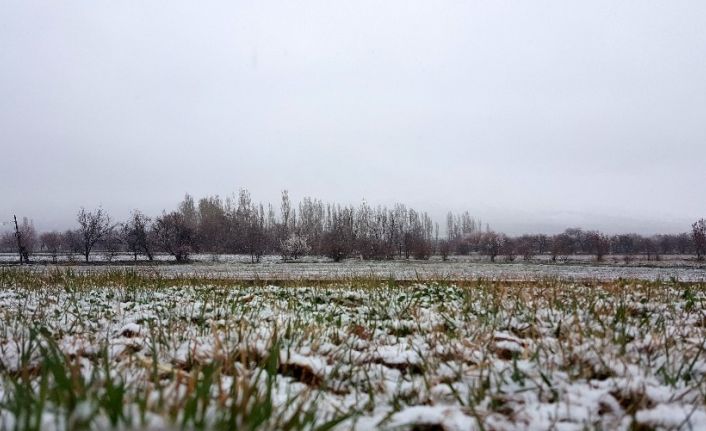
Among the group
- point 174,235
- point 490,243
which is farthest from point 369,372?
point 490,243

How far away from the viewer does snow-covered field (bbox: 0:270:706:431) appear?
5.53 feet

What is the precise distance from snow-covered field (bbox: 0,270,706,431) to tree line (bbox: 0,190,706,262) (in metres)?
39.5

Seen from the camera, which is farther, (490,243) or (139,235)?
(490,243)

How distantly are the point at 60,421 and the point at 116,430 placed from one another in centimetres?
31

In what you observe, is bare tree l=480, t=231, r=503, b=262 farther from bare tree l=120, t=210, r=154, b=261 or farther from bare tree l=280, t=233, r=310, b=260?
bare tree l=120, t=210, r=154, b=261

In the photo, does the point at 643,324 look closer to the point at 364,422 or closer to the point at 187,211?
the point at 364,422

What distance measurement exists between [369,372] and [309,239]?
179 ft

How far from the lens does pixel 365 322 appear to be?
446 cm

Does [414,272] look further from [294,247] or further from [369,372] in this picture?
[294,247]

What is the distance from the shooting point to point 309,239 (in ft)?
187

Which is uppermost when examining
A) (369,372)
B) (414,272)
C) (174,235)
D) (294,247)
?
(174,235)

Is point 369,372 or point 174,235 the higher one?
point 174,235

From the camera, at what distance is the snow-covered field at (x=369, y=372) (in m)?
1.69

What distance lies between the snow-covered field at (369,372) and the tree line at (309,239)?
3948 centimetres
